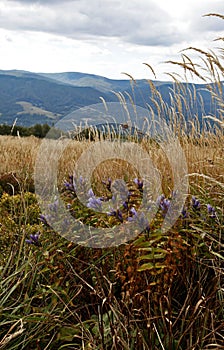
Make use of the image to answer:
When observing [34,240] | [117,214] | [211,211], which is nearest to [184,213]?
[211,211]

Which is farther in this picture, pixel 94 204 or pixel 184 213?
pixel 94 204

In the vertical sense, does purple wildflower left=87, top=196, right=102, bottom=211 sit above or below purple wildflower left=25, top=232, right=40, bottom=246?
above

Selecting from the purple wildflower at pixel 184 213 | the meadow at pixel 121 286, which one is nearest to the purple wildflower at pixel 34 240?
the meadow at pixel 121 286

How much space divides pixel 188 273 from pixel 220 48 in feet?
5.52

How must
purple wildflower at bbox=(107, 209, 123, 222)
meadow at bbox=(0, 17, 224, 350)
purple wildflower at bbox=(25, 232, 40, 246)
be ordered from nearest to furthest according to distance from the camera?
meadow at bbox=(0, 17, 224, 350) → purple wildflower at bbox=(107, 209, 123, 222) → purple wildflower at bbox=(25, 232, 40, 246)

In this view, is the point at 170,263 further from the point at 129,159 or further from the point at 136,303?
the point at 129,159

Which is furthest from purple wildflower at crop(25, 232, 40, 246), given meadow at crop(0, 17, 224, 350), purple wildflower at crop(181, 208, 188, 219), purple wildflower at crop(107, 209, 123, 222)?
purple wildflower at crop(181, 208, 188, 219)

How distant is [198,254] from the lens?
2176 millimetres

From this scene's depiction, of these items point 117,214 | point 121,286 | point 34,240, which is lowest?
point 121,286

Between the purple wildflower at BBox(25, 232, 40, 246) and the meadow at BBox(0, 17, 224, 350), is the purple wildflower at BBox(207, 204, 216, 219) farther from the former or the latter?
the purple wildflower at BBox(25, 232, 40, 246)

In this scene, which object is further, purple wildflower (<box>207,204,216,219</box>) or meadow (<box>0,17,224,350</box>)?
purple wildflower (<box>207,204,216,219</box>)

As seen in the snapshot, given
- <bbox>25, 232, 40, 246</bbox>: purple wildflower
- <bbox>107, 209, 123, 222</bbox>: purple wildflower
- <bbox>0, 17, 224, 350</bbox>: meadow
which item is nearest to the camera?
<bbox>0, 17, 224, 350</bbox>: meadow

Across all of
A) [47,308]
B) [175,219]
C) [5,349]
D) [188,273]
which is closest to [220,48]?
[175,219]

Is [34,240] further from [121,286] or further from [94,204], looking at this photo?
[121,286]
